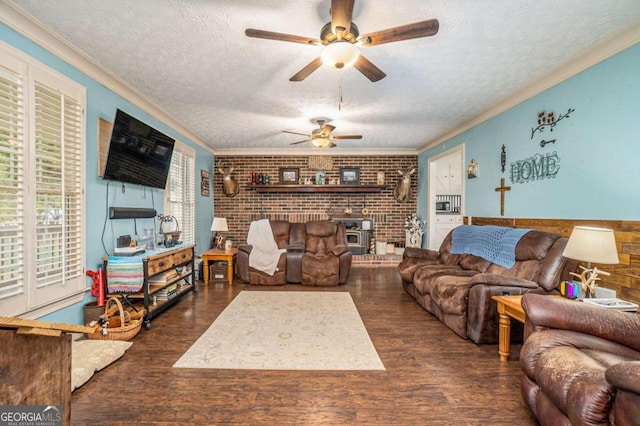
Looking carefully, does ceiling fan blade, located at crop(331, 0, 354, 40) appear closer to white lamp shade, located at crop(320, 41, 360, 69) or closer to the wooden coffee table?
white lamp shade, located at crop(320, 41, 360, 69)

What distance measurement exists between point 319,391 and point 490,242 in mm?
2564

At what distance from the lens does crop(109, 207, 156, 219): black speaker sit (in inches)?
113

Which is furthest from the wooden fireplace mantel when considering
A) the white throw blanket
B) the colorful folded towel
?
the colorful folded towel

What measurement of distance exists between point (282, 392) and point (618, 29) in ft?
11.7

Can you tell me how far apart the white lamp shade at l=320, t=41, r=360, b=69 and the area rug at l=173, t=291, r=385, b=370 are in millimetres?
2198

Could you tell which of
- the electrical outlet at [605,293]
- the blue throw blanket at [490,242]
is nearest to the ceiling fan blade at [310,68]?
the blue throw blanket at [490,242]

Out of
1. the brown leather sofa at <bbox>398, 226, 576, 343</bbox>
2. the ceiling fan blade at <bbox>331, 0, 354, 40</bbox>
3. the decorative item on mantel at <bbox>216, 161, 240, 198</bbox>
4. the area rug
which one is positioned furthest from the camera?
the decorative item on mantel at <bbox>216, 161, 240, 198</bbox>

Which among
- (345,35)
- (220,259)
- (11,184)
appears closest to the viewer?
(345,35)

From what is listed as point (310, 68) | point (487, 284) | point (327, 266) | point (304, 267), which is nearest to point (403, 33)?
point (310, 68)

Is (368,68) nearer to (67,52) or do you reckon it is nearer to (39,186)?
(67,52)

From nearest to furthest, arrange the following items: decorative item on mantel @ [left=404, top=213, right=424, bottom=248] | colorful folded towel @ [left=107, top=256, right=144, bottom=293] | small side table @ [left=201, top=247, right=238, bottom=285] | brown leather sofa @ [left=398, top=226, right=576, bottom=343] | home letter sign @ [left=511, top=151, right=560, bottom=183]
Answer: brown leather sofa @ [left=398, top=226, right=576, bottom=343] → colorful folded towel @ [left=107, top=256, right=144, bottom=293] → home letter sign @ [left=511, top=151, right=560, bottom=183] → small side table @ [left=201, top=247, right=238, bottom=285] → decorative item on mantel @ [left=404, top=213, right=424, bottom=248]

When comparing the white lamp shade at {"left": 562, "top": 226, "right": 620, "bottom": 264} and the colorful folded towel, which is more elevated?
the white lamp shade at {"left": 562, "top": 226, "right": 620, "bottom": 264}

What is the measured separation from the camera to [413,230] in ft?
19.6

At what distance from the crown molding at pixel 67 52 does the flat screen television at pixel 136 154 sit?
0.42m
